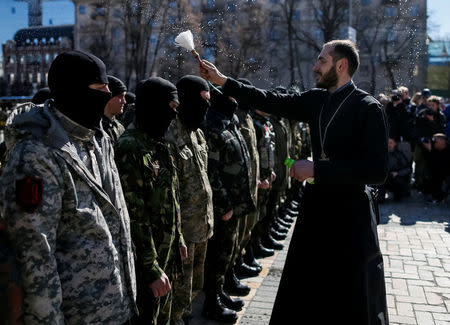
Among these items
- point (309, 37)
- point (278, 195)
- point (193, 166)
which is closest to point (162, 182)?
point (193, 166)

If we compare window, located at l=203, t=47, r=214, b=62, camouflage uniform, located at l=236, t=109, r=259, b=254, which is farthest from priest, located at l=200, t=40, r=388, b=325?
window, located at l=203, t=47, r=214, b=62

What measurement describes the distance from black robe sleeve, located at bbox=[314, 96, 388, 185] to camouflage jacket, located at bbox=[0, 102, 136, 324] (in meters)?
1.24

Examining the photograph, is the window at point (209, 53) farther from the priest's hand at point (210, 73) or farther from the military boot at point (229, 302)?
the military boot at point (229, 302)

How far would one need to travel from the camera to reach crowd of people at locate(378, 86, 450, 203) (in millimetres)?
11219

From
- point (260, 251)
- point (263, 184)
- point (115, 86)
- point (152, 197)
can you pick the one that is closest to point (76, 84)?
point (152, 197)

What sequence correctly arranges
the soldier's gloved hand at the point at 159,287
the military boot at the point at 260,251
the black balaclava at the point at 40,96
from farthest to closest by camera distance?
the military boot at the point at 260,251 → the black balaclava at the point at 40,96 → the soldier's gloved hand at the point at 159,287

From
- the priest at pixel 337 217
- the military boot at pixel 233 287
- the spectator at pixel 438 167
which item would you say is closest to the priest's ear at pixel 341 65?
the priest at pixel 337 217

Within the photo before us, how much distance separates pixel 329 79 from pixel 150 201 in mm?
1411

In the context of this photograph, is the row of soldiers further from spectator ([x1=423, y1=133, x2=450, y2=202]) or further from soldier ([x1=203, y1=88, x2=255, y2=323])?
spectator ([x1=423, y1=133, x2=450, y2=202])

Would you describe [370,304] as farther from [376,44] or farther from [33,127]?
[376,44]

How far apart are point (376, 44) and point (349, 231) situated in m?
17.4

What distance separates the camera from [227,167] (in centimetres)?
462

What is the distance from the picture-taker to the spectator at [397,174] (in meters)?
11.3

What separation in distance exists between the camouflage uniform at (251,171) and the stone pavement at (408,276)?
0.59m
